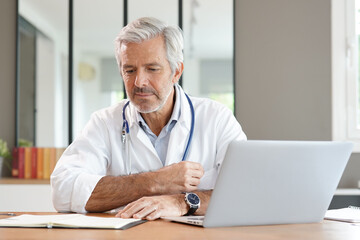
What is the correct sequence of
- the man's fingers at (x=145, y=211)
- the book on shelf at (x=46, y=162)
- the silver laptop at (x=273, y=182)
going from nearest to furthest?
the silver laptop at (x=273, y=182) < the man's fingers at (x=145, y=211) < the book on shelf at (x=46, y=162)

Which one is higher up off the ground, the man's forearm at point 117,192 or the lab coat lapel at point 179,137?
the lab coat lapel at point 179,137

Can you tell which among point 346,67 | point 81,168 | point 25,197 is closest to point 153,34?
point 81,168

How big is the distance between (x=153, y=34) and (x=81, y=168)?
616mm

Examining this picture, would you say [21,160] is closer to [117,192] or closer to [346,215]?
[117,192]

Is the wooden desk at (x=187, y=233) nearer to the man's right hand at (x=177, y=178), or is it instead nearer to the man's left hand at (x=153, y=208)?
the man's left hand at (x=153, y=208)

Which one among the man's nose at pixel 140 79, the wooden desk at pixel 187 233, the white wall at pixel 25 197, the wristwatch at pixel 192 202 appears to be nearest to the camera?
the wooden desk at pixel 187 233

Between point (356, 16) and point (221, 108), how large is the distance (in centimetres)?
210

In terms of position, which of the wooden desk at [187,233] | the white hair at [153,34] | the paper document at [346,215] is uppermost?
the white hair at [153,34]

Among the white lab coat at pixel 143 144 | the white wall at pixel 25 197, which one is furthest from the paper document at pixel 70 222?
the white wall at pixel 25 197

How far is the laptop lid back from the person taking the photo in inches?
53.5

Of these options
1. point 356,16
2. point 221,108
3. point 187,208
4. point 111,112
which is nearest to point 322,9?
point 356,16

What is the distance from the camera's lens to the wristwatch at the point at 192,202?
5.85 feet

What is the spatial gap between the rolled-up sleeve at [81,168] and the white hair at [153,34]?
34 centimetres

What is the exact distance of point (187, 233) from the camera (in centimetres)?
129
